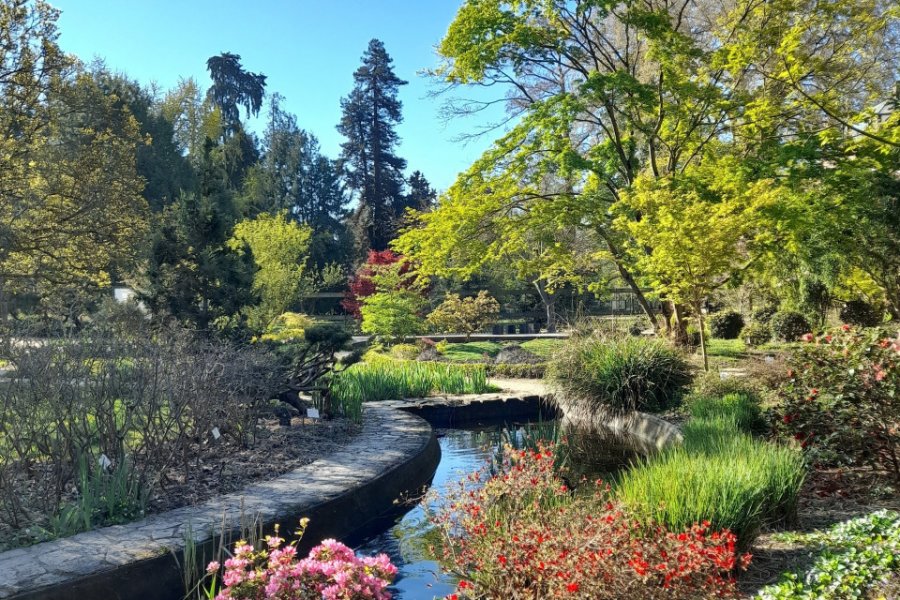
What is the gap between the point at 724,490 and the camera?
3.44 m

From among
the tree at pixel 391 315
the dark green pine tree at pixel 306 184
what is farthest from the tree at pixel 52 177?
the dark green pine tree at pixel 306 184

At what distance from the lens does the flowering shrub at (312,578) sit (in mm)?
2330

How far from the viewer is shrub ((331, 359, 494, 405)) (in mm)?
10844

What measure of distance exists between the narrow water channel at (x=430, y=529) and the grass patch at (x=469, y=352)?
6.51 m

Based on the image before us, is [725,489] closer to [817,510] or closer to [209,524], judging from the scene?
Result: [817,510]

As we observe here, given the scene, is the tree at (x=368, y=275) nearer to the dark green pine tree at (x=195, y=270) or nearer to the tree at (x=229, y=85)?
the dark green pine tree at (x=195, y=270)

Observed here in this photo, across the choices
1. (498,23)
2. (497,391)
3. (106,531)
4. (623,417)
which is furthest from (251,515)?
(498,23)

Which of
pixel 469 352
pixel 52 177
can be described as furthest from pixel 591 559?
pixel 52 177

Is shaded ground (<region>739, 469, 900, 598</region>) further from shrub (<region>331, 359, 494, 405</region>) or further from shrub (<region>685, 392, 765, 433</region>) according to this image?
shrub (<region>331, 359, 494, 405</region>)

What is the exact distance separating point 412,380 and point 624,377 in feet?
14.0

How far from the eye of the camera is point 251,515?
4355 millimetres

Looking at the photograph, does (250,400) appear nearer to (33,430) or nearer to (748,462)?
(33,430)

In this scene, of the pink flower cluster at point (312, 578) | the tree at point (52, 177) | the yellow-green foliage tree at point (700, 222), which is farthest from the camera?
the tree at point (52, 177)

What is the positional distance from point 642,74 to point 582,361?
9613mm
